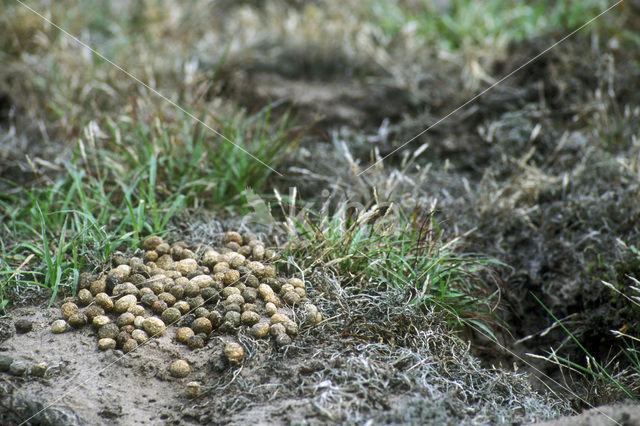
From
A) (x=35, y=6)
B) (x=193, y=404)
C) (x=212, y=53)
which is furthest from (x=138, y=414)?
(x=35, y=6)

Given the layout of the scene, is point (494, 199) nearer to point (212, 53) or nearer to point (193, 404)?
point (193, 404)

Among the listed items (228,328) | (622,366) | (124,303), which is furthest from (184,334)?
(622,366)

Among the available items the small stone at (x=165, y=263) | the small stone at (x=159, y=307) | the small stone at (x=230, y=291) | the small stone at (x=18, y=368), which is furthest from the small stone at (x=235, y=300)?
the small stone at (x=18, y=368)

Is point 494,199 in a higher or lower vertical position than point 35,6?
lower

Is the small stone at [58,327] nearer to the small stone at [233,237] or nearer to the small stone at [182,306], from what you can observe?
the small stone at [182,306]

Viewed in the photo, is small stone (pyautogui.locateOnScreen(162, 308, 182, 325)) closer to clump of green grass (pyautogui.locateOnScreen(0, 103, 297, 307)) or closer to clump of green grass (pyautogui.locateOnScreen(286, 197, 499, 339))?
clump of green grass (pyautogui.locateOnScreen(0, 103, 297, 307))

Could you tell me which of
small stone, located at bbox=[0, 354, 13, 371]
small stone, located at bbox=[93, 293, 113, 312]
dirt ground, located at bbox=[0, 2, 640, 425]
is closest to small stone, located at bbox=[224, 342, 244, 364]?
dirt ground, located at bbox=[0, 2, 640, 425]
